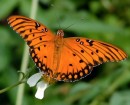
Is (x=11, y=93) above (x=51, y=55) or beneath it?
beneath

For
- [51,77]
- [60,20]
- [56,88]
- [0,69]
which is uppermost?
[51,77]

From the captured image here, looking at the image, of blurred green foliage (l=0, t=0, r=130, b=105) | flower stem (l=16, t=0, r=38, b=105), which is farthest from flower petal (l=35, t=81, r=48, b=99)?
blurred green foliage (l=0, t=0, r=130, b=105)

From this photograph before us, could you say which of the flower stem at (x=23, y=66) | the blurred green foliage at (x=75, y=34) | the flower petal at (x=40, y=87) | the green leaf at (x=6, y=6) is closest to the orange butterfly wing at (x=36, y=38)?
the flower petal at (x=40, y=87)

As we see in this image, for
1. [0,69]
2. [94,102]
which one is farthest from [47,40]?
[0,69]

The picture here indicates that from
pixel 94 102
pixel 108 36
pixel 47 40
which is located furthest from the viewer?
pixel 108 36

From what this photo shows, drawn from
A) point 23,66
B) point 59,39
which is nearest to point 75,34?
point 23,66

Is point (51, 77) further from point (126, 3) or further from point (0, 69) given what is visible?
point (126, 3)

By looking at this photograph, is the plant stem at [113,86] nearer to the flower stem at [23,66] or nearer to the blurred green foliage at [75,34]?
the blurred green foliage at [75,34]

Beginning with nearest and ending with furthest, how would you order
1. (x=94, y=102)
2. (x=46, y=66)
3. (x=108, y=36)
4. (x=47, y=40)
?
(x=46, y=66) < (x=47, y=40) < (x=94, y=102) < (x=108, y=36)
